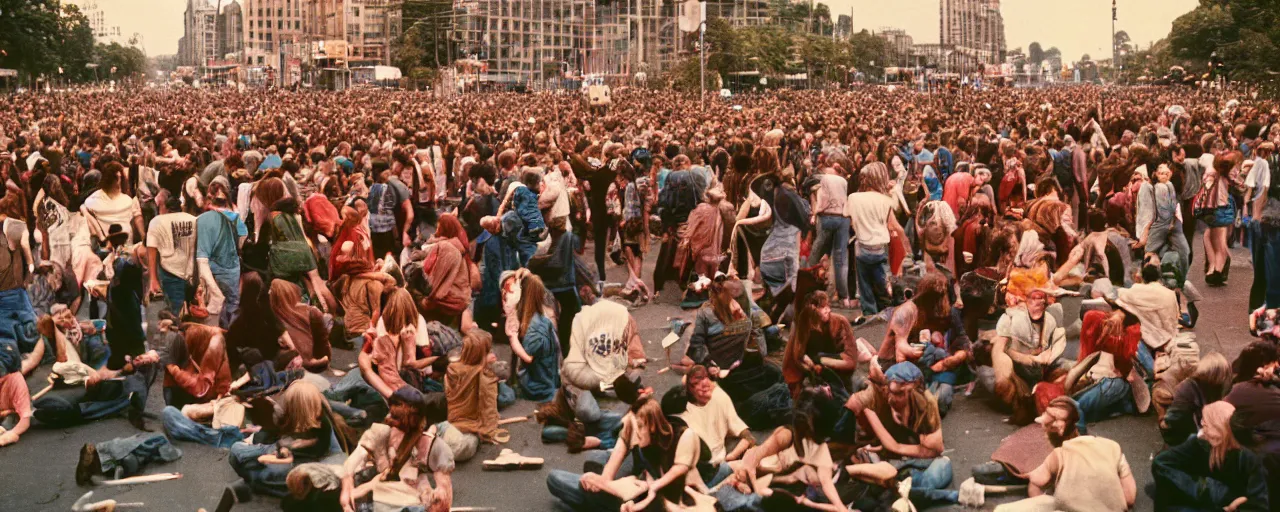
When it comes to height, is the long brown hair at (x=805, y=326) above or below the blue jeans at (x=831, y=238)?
below

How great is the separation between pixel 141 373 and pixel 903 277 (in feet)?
22.5

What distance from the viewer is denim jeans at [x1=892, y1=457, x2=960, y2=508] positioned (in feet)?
26.3

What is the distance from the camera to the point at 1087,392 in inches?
374

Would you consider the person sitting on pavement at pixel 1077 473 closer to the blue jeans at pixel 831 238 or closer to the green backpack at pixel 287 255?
the blue jeans at pixel 831 238

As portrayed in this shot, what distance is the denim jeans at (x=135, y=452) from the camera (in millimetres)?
8711

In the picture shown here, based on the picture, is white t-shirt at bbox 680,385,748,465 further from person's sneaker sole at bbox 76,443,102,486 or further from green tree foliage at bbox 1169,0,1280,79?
green tree foliage at bbox 1169,0,1280,79

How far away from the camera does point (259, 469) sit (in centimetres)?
835

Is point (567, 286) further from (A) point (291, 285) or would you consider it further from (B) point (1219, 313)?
(B) point (1219, 313)

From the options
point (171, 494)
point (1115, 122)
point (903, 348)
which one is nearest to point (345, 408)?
point (171, 494)

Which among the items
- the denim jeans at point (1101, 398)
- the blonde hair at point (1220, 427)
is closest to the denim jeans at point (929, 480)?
the blonde hair at point (1220, 427)

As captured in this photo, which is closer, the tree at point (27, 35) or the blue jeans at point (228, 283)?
the blue jeans at point (228, 283)

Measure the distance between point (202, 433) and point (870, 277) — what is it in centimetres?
576

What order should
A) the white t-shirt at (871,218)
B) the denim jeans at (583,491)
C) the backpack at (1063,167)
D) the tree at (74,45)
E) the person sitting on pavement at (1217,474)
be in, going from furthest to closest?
the tree at (74,45) → the backpack at (1063,167) → the white t-shirt at (871,218) → the denim jeans at (583,491) → the person sitting on pavement at (1217,474)

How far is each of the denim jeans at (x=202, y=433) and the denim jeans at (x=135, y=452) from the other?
263 mm
